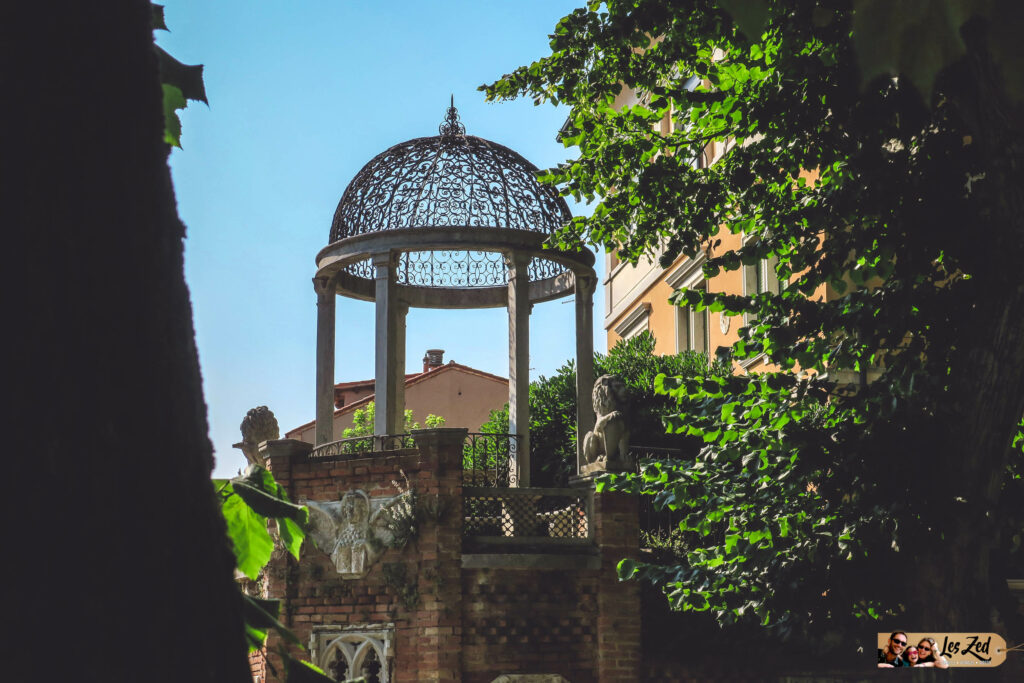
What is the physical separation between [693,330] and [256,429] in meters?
10.2

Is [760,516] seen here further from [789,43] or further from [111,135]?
[111,135]

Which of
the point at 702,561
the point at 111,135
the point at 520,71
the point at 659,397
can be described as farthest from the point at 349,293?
the point at 111,135

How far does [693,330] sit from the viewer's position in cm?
2430

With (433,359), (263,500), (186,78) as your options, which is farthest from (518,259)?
(433,359)

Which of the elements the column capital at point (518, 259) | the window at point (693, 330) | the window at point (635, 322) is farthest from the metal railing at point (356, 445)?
the window at point (635, 322)

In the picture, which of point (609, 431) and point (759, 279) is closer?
point (609, 431)

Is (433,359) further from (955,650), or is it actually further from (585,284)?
(955,650)

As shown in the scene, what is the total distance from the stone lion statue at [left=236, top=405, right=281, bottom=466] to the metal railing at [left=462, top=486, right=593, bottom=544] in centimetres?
297

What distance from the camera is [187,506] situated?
204 centimetres

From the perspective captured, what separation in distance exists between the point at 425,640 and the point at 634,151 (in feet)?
21.8

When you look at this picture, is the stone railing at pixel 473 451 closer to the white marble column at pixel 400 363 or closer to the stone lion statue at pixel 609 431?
the white marble column at pixel 400 363

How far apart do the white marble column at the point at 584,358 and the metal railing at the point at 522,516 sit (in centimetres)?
163

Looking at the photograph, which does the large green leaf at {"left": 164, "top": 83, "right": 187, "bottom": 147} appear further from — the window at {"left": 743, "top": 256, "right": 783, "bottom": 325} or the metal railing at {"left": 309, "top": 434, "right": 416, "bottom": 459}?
the window at {"left": 743, "top": 256, "right": 783, "bottom": 325}

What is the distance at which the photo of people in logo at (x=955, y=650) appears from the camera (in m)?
8.54
